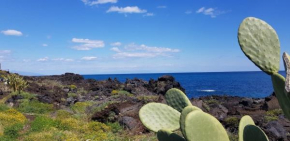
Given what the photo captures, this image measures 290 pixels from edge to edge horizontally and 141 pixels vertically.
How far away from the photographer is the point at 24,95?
25484 millimetres

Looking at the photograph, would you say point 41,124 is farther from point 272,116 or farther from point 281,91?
point 272,116

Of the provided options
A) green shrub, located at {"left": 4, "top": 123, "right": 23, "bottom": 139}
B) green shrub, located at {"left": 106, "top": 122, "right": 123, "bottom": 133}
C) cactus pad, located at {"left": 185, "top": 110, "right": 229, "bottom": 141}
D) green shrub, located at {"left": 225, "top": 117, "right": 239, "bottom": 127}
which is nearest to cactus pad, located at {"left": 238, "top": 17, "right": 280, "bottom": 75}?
cactus pad, located at {"left": 185, "top": 110, "right": 229, "bottom": 141}


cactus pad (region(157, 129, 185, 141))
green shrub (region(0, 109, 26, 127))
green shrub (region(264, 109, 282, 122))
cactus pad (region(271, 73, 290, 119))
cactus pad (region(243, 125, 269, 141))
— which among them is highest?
cactus pad (region(271, 73, 290, 119))

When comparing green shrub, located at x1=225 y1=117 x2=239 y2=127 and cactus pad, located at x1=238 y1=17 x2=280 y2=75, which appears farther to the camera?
green shrub, located at x1=225 y1=117 x2=239 y2=127

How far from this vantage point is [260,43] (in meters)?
2.42

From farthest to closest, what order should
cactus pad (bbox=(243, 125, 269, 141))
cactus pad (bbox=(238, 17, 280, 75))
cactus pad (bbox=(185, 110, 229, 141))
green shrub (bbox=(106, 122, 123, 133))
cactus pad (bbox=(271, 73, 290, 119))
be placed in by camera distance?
green shrub (bbox=(106, 122, 123, 133)), cactus pad (bbox=(238, 17, 280, 75)), cactus pad (bbox=(243, 125, 269, 141)), cactus pad (bbox=(271, 73, 290, 119)), cactus pad (bbox=(185, 110, 229, 141))

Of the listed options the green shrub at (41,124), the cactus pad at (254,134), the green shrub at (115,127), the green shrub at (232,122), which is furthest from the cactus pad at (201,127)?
the green shrub at (232,122)

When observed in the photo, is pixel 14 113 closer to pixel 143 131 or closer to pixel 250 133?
pixel 143 131

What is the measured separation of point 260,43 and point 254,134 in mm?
795

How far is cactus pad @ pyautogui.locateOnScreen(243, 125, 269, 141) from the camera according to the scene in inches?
83.8

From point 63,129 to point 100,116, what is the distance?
9.82ft

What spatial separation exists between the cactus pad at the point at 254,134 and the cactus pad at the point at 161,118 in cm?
76

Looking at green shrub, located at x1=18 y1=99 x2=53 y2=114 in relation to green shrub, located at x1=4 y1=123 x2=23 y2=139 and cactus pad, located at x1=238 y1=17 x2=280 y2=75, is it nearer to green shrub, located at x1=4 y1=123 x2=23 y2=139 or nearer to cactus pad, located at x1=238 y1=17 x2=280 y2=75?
green shrub, located at x1=4 y1=123 x2=23 y2=139

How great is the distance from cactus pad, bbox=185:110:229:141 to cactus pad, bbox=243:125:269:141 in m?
0.36
